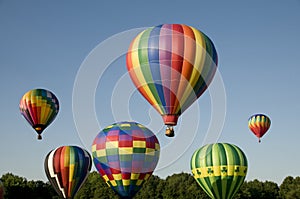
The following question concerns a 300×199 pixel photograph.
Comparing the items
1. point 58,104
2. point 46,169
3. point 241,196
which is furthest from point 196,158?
point 241,196

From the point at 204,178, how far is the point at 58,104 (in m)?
16.8

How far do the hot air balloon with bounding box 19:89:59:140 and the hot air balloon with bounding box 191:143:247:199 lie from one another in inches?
576

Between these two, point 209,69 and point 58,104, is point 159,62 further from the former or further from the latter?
point 58,104

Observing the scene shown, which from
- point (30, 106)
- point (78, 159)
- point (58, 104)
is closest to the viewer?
point (78, 159)

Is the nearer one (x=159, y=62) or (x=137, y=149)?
(x=159, y=62)

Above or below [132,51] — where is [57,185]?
below

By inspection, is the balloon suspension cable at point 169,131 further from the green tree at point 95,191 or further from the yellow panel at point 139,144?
the green tree at point 95,191

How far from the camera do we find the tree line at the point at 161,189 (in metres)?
57.7

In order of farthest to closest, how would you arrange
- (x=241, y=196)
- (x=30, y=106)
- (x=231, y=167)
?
(x=241, y=196) < (x=30, y=106) < (x=231, y=167)

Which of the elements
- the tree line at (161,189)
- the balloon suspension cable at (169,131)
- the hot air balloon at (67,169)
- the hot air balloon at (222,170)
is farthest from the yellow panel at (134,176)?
the tree line at (161,189)

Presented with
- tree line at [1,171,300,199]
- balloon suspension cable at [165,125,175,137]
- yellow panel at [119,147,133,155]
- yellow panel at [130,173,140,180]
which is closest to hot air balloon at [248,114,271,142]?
tree line at [1,171,300,199]

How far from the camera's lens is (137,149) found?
91.4 feet

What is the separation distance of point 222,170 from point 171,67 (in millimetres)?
11741

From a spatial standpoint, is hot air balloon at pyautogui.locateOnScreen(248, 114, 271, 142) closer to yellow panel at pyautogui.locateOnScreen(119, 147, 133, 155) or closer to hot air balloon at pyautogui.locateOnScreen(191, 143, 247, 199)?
hot air balloon at pyautogui.locateOnScreen(191, 143, 247, 199)
